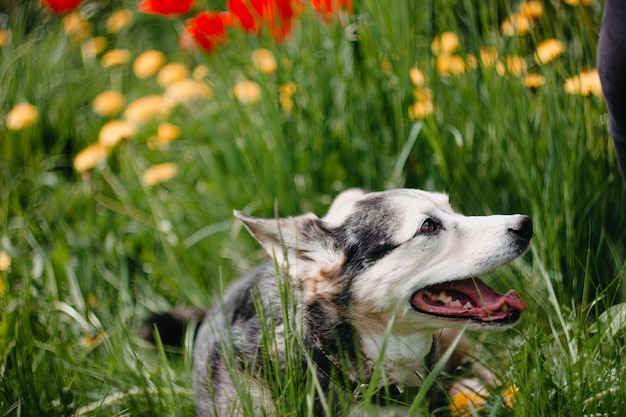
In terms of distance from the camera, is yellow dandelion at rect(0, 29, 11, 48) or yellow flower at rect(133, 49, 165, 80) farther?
yellow dandelion at rect(0, 29, 11, 48)

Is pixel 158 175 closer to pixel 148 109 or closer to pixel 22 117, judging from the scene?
pixel 148 109

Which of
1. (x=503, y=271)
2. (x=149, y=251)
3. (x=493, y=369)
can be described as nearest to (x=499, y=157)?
(x=503, y=271)

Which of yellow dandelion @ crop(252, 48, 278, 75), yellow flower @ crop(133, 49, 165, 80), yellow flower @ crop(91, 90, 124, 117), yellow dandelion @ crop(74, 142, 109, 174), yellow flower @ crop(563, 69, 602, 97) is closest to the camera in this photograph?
yellow flower @ crop(563, 69, 602, 97)

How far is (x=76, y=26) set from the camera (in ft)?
17.6

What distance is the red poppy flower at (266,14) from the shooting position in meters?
3.40

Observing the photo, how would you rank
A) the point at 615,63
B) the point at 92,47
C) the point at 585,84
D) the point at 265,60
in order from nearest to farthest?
the point at 615,63 < the point at 585,84 < the point at 265,60 < the point at 92,47

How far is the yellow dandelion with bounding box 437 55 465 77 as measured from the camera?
318 centimetres

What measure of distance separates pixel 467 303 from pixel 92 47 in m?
3.84

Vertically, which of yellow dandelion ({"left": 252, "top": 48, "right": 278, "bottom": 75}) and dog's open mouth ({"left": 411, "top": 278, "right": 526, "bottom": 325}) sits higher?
yellow dandelion ({"left": 252, "top": 48, "right": 278, "bottom": 75})

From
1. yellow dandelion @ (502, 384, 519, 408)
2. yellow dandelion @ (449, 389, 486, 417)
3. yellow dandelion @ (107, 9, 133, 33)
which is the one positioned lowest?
yellow dandelion @ (449, 389, 486, 417)

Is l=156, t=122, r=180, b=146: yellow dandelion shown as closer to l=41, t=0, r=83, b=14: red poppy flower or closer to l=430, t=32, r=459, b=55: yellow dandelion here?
l=41, t=0, r=83, b=14: red poppy flower

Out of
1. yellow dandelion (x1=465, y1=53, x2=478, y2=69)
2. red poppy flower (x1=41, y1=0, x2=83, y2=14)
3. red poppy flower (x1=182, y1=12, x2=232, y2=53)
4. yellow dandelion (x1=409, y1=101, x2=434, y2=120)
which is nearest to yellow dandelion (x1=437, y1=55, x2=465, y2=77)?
yellow dandelion (x1=465, y1=53, x2=478, y2=69)

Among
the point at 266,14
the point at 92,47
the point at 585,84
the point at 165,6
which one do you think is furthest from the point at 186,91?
the point at 585,84

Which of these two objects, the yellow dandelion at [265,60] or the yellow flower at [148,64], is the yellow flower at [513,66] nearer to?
the yellow dandelion at [265,60]
